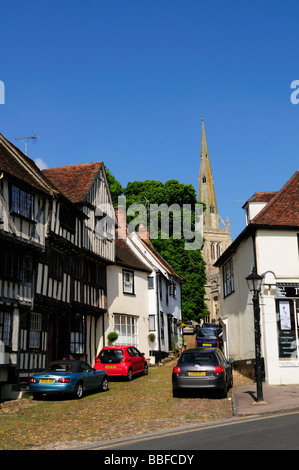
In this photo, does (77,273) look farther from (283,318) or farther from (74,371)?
(283,318)

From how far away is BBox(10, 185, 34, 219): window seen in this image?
18875mm

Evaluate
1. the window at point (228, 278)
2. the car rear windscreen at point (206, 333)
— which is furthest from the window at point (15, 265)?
the car rear windscreen at point (206, 333)

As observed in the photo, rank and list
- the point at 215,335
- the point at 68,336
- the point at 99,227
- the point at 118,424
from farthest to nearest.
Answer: the point at 215,335
the point at 99,227
the point at 68,336
the point at 118,424

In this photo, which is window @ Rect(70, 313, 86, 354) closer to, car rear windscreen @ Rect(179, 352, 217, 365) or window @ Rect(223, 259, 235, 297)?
window @ Rect(223, 259, 235, 297)

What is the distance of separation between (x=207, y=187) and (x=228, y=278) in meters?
103

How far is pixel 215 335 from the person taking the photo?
109 feet

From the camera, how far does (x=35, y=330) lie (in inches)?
841

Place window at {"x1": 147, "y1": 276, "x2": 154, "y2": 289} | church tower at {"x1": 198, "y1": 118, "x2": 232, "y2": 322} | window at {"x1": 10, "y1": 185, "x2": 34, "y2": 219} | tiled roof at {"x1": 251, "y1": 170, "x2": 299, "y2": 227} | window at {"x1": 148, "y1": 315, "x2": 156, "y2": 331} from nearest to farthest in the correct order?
window at {"x1": 10, "y1": 185, "x2": 34, "y2": 219}, tiled roof at {"x1": 251, "y1": 170, "x2": 299, "y2": 227}, window at {"x1": 148, "y1": 315, "x2": 156, "y2": 331}, window at {"x1": 147, "y1": 276, "x2": 154, "y2": 289}, church tower at {"x1": 198, "y1": 118, "x2": 232, "y2": 322}

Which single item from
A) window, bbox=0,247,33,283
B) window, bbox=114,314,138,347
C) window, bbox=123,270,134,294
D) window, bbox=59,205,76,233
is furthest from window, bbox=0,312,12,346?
window, bbox=123,270,134,294

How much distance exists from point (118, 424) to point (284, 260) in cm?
1118

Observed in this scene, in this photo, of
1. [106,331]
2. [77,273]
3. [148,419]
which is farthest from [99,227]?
[148,419]

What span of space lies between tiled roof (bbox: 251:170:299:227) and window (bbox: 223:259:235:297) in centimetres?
528

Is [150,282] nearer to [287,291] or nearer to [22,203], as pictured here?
[287,291]
